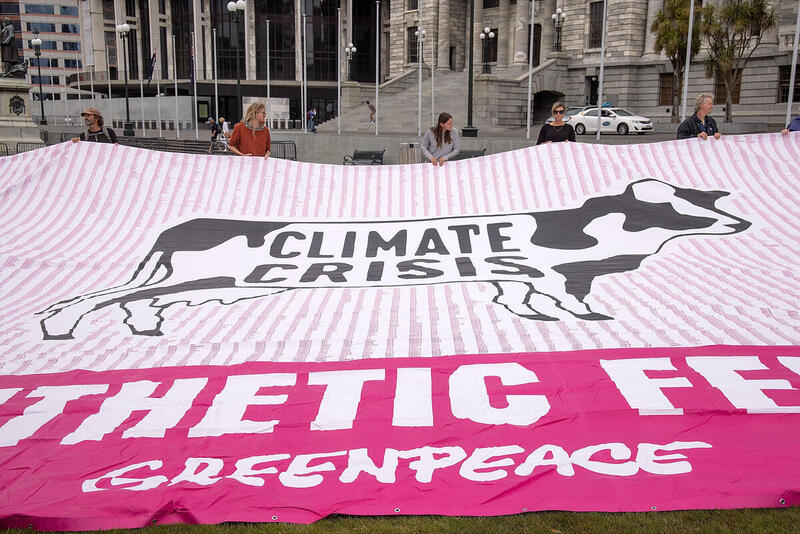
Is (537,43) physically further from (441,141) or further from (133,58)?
(133,58)

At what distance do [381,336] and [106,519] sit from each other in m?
2.28

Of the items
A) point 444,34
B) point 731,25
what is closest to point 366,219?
point 731,25

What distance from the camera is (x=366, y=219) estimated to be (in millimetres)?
7531

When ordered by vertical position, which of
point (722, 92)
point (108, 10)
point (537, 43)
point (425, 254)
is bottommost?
point (425, 254)

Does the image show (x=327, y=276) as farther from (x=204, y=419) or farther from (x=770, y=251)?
(x=770, y=251)

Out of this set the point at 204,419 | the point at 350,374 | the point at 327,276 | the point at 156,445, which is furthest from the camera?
the point at 327,276

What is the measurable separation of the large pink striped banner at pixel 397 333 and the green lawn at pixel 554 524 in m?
0.06

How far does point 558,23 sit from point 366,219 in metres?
37.0

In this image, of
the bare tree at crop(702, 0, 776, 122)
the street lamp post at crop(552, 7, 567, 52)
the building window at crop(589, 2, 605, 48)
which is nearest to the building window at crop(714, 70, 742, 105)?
the bare tree at crop(702, 0, 776, 122)

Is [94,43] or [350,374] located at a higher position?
[94,43]

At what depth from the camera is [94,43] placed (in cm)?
6706

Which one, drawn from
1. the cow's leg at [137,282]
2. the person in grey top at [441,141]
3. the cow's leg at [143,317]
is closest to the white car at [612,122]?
the person in grey top at [441,141]

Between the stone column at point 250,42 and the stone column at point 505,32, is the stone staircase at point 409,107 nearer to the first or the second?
the stone column at point 505,32

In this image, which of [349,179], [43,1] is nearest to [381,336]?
[349,179]
